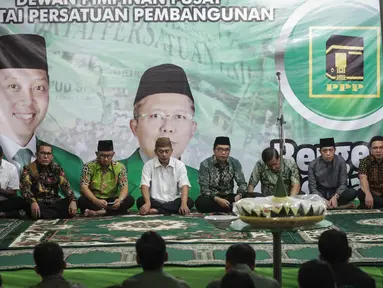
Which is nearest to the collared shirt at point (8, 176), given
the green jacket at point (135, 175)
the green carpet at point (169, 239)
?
the green carpet at point (169, 239)

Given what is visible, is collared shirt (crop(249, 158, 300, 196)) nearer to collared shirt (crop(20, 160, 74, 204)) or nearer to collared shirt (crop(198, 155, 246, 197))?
collared shirt (crop(198, 155, 246, 197))

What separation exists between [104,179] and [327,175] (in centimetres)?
231

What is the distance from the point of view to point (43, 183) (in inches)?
269

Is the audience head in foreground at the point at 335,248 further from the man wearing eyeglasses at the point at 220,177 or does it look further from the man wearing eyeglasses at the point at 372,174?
the man wearing eyeglasses at the point at 372,174

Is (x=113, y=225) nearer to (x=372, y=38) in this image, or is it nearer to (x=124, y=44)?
(x=124, y=44)

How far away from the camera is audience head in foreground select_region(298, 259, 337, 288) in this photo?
8.23 ft

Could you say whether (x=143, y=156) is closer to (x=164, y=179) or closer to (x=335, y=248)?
(x=164, y=179)

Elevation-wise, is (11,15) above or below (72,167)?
above

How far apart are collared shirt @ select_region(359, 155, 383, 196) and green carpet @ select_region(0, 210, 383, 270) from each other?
53 cm

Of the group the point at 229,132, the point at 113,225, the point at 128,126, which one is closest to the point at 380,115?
the point at 229,132

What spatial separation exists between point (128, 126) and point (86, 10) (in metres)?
1.29

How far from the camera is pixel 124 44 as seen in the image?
24.6ft

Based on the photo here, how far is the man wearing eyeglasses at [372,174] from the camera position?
7.28m

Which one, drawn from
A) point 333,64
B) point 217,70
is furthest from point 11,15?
point 333,64
